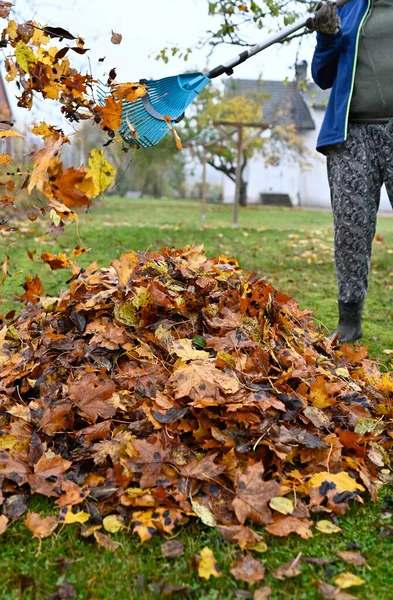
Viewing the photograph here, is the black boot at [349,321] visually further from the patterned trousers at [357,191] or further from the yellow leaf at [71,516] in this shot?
the yellow leaf at [71,516]

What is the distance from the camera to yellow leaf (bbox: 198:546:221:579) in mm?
1359

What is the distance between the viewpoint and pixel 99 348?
2158 mm

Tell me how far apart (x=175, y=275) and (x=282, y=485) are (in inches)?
42.0

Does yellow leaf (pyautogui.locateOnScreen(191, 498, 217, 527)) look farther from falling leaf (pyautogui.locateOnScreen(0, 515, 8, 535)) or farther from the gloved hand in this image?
the gloved hand

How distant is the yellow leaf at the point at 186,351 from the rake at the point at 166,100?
112 cm

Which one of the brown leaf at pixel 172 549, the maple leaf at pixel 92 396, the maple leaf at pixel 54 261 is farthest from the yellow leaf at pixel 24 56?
the brown leaf at pixel 172 549

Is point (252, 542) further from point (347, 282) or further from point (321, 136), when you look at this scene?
point (321, 136)

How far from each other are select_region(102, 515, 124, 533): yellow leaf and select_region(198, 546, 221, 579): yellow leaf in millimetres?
262

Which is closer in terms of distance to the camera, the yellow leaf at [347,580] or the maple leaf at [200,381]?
the yellow leaf at [347,580]

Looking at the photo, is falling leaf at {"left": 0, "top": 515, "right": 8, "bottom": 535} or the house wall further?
the house wall

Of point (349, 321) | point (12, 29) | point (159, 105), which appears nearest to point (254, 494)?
point (12, 29)

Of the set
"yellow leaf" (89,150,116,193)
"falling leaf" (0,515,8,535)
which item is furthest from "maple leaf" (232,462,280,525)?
"yellow leaf" (89,150,116,193)

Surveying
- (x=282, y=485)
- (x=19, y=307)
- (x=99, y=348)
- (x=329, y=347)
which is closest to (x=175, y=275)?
(x=99, y=348)

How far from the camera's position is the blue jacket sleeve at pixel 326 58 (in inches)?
113
